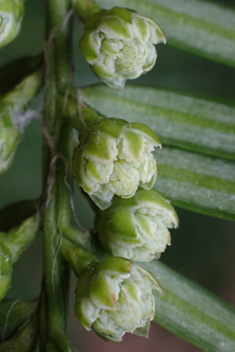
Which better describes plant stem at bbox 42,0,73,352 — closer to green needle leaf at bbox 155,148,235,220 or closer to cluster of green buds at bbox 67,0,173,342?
cluster of green buds at bbox 67,0,173,342

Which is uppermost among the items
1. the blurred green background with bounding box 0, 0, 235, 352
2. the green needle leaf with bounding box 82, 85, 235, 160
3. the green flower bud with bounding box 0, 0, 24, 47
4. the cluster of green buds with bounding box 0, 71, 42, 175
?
the green flower bud with bounding box 0, 0, 24, 47

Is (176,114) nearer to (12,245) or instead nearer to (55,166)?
(55,166)

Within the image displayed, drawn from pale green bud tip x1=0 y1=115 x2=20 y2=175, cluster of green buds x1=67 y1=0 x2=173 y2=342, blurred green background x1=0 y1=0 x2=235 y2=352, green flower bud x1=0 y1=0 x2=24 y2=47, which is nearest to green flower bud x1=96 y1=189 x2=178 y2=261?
cluster of green buds x1=67 y1=0 x2=173 y2=342

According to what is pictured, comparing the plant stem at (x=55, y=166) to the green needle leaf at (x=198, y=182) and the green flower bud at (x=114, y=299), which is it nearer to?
the green flower bud at (x=114, y=299)

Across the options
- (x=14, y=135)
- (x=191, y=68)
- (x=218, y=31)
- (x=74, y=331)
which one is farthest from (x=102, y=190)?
(x=74, y=331)

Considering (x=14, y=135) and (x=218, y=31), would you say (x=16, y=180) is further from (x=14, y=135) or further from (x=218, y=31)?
(x=218, y=31)
